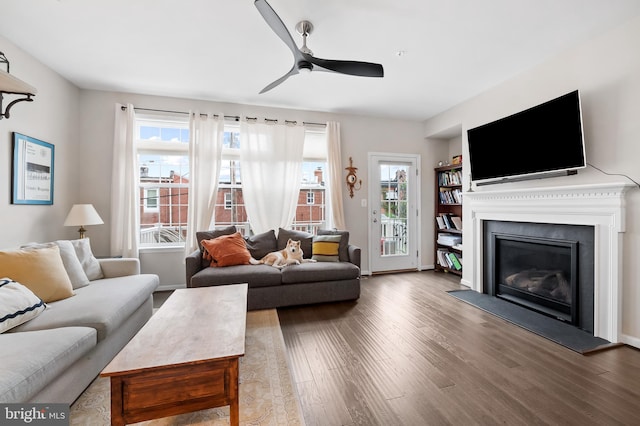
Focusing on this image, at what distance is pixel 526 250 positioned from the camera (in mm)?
2992

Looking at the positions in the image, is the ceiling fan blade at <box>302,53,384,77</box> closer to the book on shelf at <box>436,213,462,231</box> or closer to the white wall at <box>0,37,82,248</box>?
the white wall at <box>0,37,82,248</box>

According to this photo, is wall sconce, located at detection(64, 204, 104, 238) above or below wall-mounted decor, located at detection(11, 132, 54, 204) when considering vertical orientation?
below

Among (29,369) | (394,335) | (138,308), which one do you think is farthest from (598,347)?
(138,308)

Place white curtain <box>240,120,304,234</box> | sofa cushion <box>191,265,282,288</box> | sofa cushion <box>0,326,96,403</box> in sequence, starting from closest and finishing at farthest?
1. sofa cushion <box>0,326,96,403</box>
2. sofa cushion <box>191,265,282,288</box>
3. white curtain <box>240,120,304,234</box>

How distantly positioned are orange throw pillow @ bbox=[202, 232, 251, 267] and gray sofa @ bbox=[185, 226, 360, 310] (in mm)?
76

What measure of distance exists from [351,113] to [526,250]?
3.06m

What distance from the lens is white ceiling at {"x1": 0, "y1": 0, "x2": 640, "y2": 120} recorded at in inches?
79.0

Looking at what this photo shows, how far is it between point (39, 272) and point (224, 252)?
59.6 inches

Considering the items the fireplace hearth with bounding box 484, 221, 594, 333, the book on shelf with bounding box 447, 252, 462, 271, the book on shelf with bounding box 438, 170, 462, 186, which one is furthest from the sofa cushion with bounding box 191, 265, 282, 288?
the book on shelf with bounding box 438, 170, 462, 186

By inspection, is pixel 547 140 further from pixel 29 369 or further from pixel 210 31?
pixel 29 369

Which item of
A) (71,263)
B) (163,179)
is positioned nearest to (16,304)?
(71,263)

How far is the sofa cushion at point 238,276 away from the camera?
110 inches

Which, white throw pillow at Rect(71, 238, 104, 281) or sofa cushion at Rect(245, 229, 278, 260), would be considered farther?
sofa cushion at Rect(245, 229, 278, 260)

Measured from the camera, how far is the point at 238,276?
284cm
